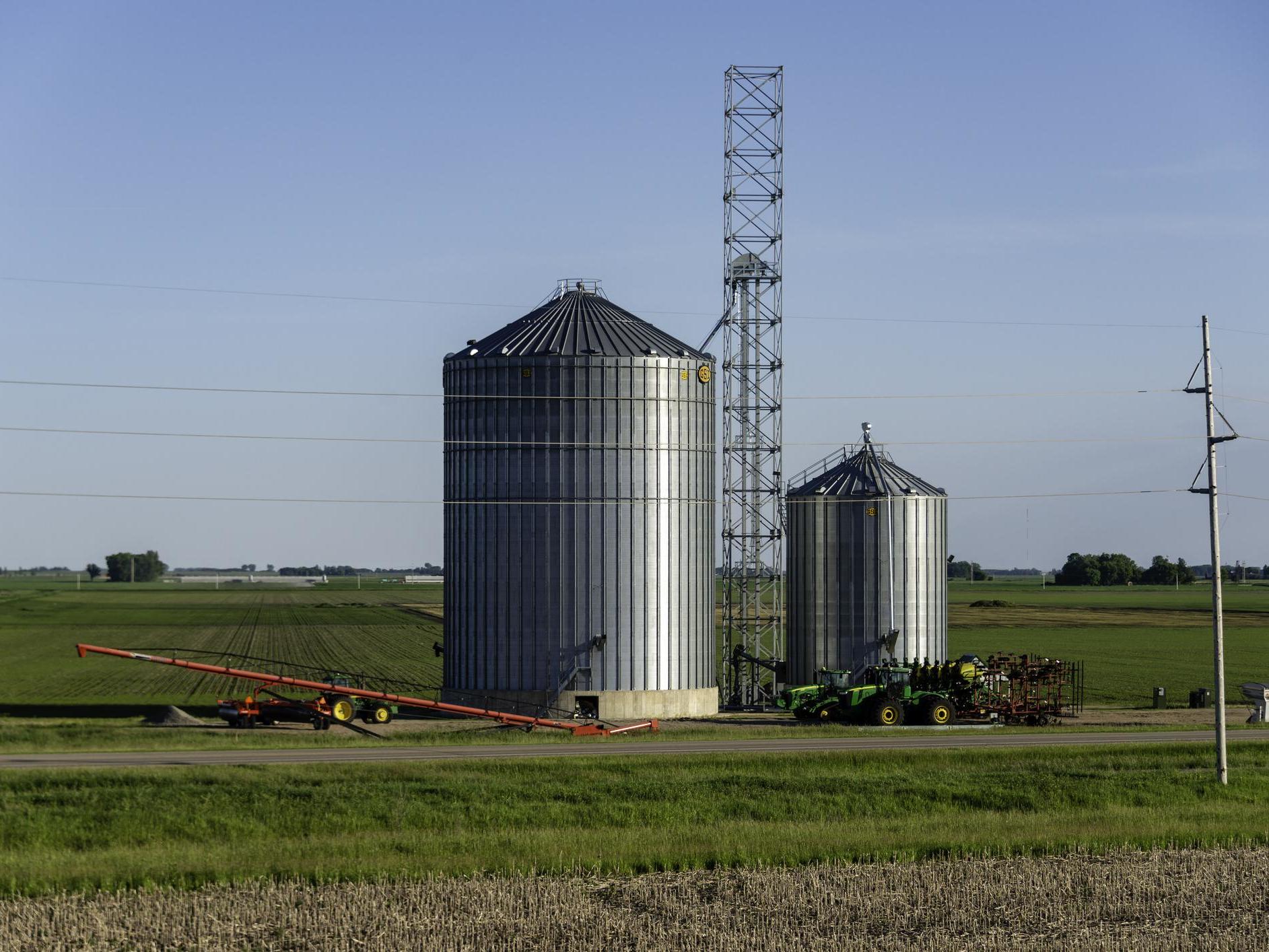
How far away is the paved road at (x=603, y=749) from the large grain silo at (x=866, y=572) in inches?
463

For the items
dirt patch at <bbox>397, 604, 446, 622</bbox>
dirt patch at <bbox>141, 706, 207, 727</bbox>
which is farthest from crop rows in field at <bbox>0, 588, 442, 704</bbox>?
dirt patch at <bbox>141, 706, 207, 727</bbox>

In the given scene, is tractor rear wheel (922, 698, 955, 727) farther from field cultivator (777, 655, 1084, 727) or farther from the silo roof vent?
the silo roof vent

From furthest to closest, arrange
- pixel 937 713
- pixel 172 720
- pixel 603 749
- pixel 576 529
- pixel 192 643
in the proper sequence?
1. pixel 192 643
2. pixel 576 529
3. pixel 937 713
4. pixel 172 720
5. pixel 603 749

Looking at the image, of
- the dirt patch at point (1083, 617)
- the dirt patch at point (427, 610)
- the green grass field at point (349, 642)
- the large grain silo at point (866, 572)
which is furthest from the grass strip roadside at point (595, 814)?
the dirt patch at point (427, 610)

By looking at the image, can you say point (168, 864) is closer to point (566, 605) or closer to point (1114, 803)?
point (1114, 803)

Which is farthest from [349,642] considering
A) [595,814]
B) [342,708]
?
[595,814]

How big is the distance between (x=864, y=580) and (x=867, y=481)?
14.3 feet

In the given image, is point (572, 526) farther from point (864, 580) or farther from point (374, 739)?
point (864, 580)

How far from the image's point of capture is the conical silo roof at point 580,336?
61.0 meters

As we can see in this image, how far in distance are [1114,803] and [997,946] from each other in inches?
685

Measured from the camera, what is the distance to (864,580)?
66.8 metres

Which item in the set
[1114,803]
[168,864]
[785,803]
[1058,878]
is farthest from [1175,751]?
[168,864]

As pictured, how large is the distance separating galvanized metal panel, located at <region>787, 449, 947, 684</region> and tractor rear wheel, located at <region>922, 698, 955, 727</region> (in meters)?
8.67

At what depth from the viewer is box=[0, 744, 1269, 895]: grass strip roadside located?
107 ft
